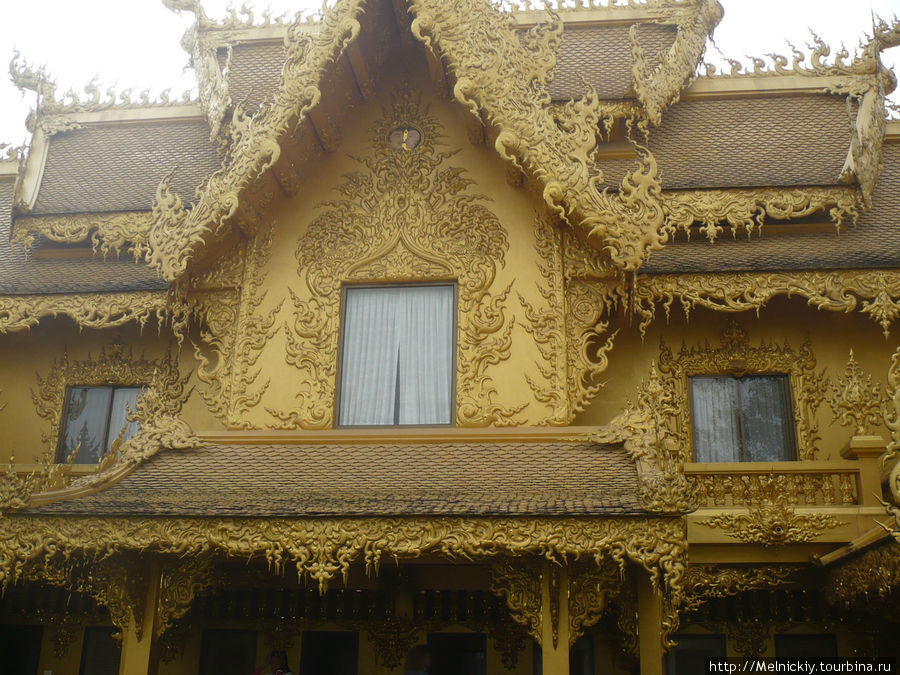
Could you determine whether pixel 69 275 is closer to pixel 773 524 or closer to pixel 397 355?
pixel 397 355

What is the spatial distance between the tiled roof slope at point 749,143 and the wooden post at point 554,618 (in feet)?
16.1

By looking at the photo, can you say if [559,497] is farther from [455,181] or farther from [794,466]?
[455,181]

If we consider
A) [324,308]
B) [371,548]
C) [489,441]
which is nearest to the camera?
[371,548]

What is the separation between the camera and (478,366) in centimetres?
820

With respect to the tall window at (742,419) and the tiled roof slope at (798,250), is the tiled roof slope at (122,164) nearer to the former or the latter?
the tiled roof slope at (798,250)

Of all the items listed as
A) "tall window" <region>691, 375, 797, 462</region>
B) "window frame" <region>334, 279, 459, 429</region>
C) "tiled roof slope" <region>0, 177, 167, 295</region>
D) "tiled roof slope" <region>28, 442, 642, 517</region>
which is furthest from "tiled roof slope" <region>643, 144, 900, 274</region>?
"tiled roof slope" <region>0, 177, 167, 295</region>

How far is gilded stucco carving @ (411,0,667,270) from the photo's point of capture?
7.91 metres

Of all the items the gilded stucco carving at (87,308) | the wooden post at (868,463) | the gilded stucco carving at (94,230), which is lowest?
the wooden post at (868,463)

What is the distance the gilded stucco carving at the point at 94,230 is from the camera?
983cm

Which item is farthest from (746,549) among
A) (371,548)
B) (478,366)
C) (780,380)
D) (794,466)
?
(371,548)

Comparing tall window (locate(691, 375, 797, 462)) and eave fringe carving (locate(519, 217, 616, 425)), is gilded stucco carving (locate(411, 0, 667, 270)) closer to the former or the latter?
eave fringe carving (locate(519, 217, 616, 425))

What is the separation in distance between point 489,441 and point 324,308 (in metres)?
2.10

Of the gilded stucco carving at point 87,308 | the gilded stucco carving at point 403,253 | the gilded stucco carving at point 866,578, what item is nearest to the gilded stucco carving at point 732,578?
the gilded stucco carving at point 866,578

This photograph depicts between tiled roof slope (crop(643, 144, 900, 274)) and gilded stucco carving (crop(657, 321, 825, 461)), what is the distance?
29.9 inches
